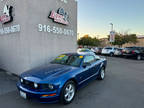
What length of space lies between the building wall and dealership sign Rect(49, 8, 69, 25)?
0.20 m

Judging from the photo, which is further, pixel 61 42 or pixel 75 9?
pixel 75 9

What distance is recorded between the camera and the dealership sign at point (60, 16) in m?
5.60

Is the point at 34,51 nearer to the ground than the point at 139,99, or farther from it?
farther from it

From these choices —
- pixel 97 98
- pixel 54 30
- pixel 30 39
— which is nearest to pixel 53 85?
pixel 97 98

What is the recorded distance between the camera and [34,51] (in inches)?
197

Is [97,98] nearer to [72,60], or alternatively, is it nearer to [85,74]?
[85,74]

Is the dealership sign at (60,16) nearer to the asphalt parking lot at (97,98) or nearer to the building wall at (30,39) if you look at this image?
the building wall at (30,39)

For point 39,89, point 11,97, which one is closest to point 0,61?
point 11,97

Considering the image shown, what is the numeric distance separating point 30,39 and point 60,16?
2.41 meters

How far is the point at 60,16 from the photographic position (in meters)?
6.05

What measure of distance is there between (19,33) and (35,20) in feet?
3.51

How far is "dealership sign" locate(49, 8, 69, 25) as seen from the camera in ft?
18.4

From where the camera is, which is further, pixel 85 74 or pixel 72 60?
pixel 72 60

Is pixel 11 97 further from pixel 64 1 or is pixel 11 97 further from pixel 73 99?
pixel 64 1
